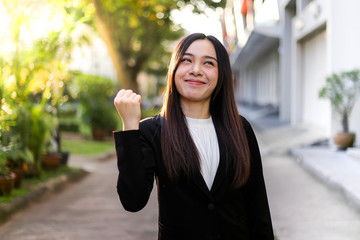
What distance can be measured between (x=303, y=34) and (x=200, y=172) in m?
14.5

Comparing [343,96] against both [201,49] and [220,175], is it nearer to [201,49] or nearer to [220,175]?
→ [201,49]

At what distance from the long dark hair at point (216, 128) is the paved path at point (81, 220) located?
318 centimetres

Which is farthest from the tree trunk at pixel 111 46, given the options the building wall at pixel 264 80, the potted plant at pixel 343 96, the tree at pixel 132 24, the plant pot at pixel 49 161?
the building wall at pixel 264 80

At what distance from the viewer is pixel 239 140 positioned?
2.18 metres

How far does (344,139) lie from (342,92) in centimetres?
99

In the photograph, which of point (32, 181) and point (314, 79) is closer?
point (32, 181)

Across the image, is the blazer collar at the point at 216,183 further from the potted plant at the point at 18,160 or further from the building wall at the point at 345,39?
the building wall at the point at 345,39

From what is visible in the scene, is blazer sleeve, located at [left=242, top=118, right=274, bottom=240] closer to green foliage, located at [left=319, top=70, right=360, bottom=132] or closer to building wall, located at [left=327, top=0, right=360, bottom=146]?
green foliage, located at [left=319, top=70, right=360, bottom=132]

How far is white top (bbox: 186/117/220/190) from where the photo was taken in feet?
7.00

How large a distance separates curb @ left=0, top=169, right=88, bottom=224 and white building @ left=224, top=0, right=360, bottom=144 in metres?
5.72

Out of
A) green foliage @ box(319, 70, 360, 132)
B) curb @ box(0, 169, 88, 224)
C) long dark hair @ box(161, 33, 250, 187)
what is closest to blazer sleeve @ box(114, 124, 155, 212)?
long dark hair @ box(161, 33, 250, 187)

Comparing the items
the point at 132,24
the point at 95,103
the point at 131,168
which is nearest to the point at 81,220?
Result: the point at 131,168

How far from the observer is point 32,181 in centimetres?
807

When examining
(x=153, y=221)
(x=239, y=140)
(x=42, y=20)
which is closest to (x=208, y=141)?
(x=239, y=140)
